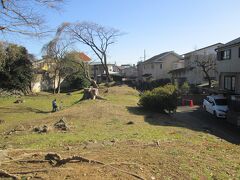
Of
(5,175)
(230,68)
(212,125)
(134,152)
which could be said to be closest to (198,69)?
(230,68)

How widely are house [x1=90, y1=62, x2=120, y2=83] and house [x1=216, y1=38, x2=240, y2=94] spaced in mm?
42406

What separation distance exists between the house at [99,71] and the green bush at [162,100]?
4726cm

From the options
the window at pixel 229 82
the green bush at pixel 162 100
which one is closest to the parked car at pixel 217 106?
the green bush at pixel 162 100

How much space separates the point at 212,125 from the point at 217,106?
378 cm

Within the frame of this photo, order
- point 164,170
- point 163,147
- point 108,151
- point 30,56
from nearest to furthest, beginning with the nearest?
point 164,170 → point 108,151 → point 163,147 → point 30,56

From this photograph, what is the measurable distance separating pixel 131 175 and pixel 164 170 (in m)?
0.98

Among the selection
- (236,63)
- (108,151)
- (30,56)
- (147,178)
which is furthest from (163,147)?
(30,56)

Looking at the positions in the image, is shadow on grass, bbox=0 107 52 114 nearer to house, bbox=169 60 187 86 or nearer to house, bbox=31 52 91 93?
house, bbox=31 52 91 93

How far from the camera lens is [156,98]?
20875 millimetres

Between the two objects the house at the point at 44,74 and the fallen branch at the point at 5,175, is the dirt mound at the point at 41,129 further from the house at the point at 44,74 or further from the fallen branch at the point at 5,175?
the house at the point at 44,74

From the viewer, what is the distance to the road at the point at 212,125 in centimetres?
1529

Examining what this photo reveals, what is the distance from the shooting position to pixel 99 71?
89.3 metres

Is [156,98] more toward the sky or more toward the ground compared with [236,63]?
more toward the ground

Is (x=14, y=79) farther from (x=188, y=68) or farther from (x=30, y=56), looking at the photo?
(x=188, y=68)
